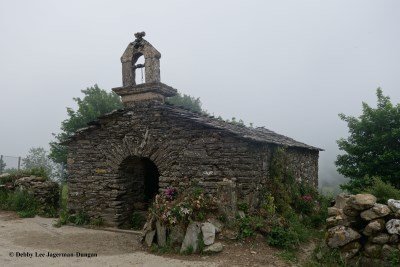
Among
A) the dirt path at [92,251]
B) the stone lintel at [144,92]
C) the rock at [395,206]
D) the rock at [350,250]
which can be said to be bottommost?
the dirt path at [92,251]

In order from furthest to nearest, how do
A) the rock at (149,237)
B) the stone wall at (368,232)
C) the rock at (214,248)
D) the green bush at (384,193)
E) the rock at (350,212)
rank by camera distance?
the rock at (149,237) < the green bush at (384,193) < the rock at (214,248) < the rock at (350,212) < the stone wall at (368,232)

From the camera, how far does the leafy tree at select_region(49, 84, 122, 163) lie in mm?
23941

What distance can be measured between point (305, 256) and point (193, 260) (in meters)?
2.27

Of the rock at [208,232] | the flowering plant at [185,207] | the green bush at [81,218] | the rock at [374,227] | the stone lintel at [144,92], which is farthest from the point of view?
the green bush at [81,218]

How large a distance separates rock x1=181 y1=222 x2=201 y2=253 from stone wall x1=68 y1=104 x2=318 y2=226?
4.64 feet

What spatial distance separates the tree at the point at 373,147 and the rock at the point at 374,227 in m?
6.83

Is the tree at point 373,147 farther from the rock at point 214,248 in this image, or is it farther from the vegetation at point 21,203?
the vegetation at point 21,203

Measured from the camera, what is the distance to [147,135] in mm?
9219

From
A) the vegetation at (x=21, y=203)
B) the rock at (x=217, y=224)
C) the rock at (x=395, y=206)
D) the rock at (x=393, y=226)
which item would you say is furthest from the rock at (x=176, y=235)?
the vegetation at (x=21, y=203)

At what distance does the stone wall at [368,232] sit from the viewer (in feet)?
17.6

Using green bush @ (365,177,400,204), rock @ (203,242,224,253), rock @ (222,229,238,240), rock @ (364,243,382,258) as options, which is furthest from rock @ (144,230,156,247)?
green bush @ (365,177,400,204)

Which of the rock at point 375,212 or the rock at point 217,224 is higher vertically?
the rock at point 375,212

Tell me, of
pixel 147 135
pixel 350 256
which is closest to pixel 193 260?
pixel 350 256

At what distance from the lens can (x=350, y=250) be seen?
5762mm
